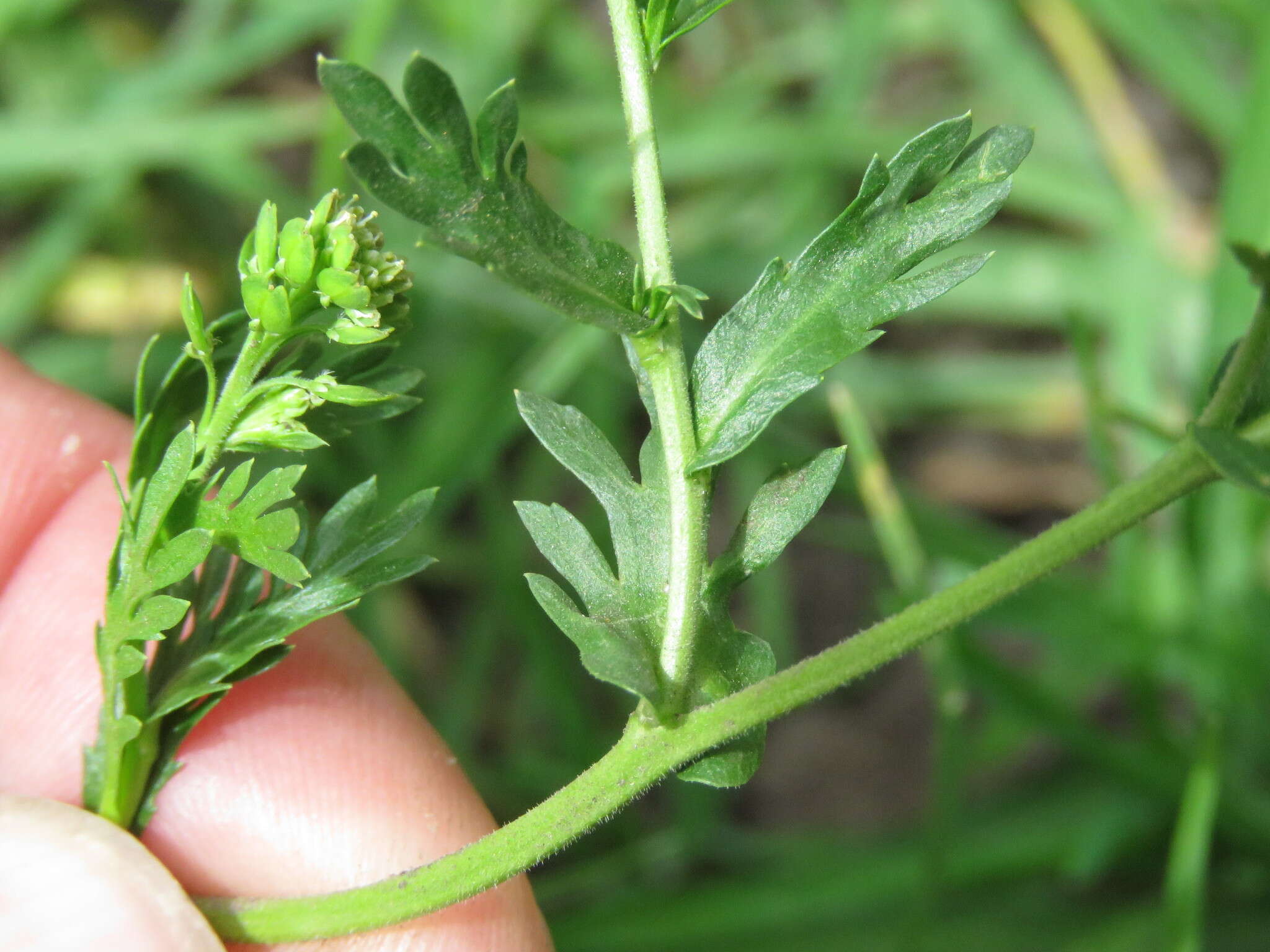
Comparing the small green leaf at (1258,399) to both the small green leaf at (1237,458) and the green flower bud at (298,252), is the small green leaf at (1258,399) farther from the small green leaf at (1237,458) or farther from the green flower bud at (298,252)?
the green flower bud at (298,252)

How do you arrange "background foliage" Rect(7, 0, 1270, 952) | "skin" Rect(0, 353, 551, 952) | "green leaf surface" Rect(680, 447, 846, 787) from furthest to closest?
"background foliage" Rect(7, 0, 1270, 952), "skin" Rect(0, 353, 551, 952), "green leaf surface" Rect(680, 447, 846, 787)

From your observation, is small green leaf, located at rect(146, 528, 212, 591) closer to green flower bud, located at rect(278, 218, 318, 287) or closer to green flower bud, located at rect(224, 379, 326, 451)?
green flower bud, located at rect(224, 379, 326, 451)

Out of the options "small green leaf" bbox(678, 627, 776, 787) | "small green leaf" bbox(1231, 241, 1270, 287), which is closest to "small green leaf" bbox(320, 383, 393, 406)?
"small green leaf" bbox(678, 627, 776, 787)

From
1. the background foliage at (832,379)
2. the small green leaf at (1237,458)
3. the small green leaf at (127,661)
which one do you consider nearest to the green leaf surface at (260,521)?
the small green leaf at (127,661)

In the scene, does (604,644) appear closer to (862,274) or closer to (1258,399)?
(862,274)

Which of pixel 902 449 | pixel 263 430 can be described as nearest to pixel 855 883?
pixel 902 449
